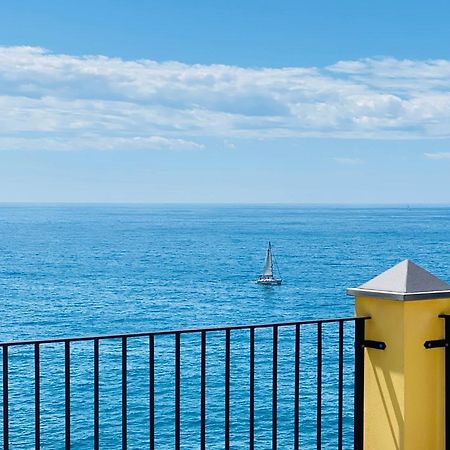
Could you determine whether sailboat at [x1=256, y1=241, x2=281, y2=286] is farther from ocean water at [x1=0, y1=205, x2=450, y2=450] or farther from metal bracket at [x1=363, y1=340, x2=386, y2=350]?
metal bracket at [x1=363, y1=340, x2=386, y2=350]

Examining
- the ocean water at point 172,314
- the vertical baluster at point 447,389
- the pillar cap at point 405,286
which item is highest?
the pillar cap at point 405,286

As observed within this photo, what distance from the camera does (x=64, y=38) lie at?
10681 centimetres

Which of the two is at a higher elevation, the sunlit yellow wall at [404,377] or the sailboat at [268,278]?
the sunlit yellow wall at [404,377]

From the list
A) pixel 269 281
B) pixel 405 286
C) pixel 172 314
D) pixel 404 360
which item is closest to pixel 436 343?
pixel 404 360

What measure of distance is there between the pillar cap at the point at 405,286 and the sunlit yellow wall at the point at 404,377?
0.05 metres

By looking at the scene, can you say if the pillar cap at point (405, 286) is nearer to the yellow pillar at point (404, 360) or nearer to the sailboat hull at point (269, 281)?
the yellow pillar at point (404, 360)

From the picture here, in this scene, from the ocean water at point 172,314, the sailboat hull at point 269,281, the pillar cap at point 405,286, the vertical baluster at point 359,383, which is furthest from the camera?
the sailboat hull at point 269,281

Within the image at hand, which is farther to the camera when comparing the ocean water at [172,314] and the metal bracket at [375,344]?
the ocean water at [172,314]

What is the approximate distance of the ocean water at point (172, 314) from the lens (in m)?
31.1

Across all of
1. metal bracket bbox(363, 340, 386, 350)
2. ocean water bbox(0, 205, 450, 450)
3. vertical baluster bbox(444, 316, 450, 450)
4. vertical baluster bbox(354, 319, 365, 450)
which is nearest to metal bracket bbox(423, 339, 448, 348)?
vertical baluster bbox(444, 316, 450, 450)

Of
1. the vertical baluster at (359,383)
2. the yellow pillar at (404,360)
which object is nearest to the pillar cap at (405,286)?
the yellow pillar at (404,360)

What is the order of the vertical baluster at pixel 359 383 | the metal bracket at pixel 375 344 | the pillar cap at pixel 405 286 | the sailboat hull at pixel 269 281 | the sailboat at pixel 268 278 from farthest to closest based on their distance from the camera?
1. the sailboat at pixel 268 278
2. the sailboat hull at pixel 269 281
3. the vertical baluster at pixel 359 383
4. the metal bracket at pixel 375 344
5. the pillar cap at pixel 405 286

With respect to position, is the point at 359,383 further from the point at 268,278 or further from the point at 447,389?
the point at 268,278

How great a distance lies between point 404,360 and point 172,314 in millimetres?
42831
